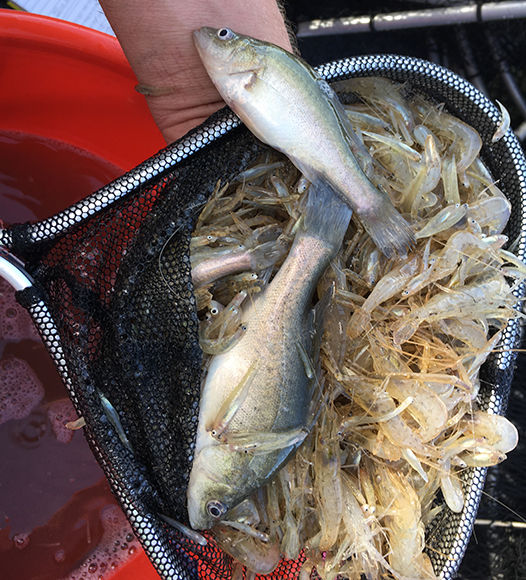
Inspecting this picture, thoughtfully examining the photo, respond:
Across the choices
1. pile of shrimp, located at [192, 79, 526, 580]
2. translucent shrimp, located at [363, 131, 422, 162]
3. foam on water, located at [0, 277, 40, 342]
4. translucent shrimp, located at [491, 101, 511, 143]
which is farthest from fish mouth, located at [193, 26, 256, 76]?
foam on water, located at [0, 277, 40, 342]

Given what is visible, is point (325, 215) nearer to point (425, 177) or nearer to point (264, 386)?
point (425, 177)

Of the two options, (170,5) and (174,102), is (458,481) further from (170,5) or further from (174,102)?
(170,5)

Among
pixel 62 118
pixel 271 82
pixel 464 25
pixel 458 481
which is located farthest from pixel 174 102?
pixel 464 25

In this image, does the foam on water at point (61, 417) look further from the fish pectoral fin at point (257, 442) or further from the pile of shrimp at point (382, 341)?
the fish pectoral fin at point (257, 442)

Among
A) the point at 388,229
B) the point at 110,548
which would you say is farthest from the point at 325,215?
the point at 110,548

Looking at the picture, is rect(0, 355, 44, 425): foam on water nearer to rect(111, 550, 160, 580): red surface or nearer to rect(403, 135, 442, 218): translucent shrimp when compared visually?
rect(111, 550, 160, 580): red surface
